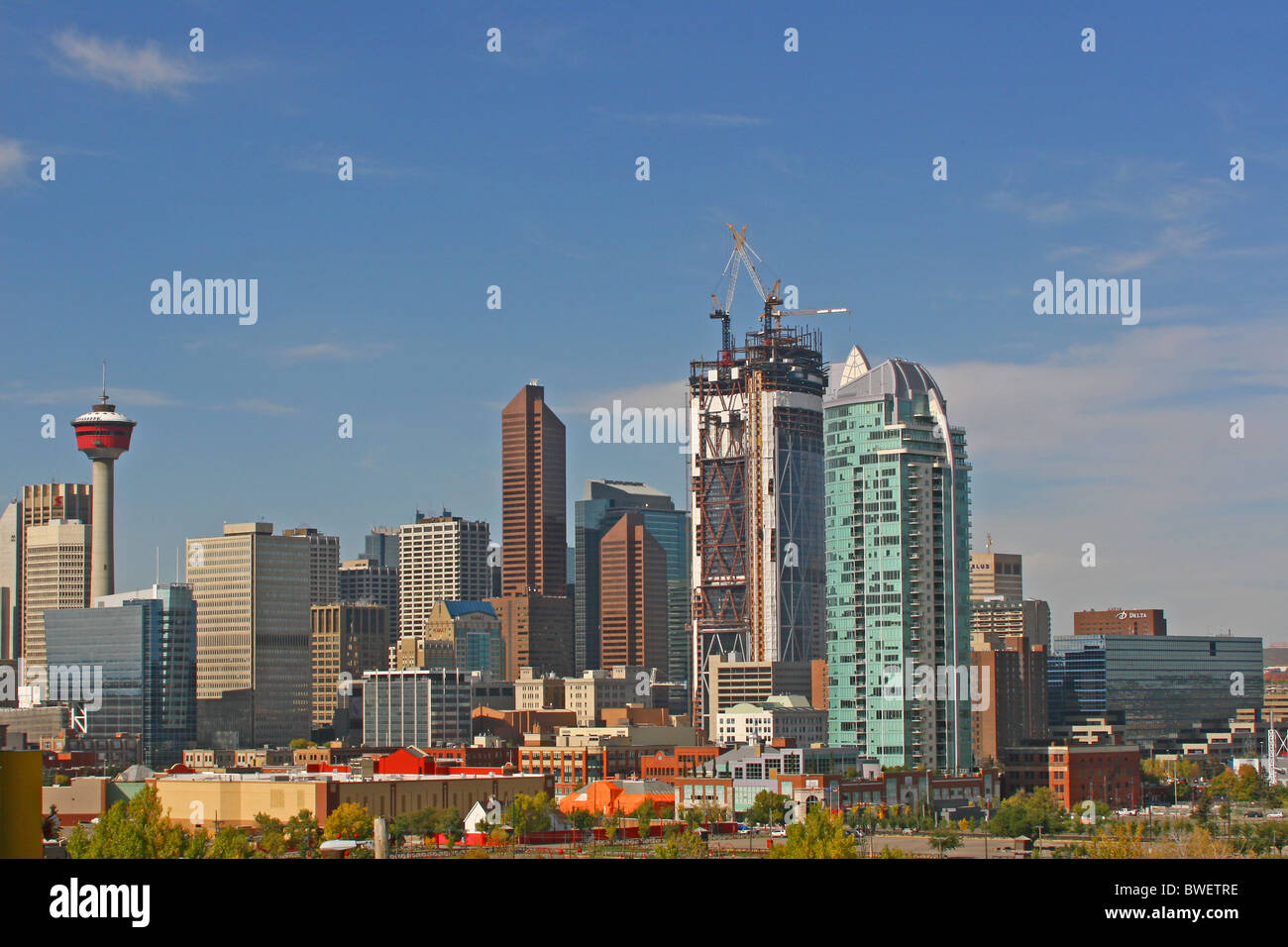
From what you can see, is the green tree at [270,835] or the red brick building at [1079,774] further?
Answer: the red brick building at [1079,774]

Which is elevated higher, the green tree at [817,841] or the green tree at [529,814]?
the green tree at [817,841]

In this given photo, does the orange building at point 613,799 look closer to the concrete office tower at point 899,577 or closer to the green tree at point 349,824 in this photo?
the green tree at point 349,824

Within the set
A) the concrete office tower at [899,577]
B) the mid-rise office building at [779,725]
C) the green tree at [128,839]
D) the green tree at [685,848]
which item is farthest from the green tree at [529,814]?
the mid-rise office building at [779,725]

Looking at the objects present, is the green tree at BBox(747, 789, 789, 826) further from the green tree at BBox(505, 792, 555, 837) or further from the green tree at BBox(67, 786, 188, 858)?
the green tree at BBox(67, 786, 188, 858)

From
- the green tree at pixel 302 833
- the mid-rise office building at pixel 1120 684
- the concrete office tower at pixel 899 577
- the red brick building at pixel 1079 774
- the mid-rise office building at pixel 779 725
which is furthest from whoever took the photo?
the mid-rise office building at pixel 1120 684

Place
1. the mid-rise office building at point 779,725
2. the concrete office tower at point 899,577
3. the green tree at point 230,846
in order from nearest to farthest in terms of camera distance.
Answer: the green tree at point 230,846, the concrete office tower at point 899,577, the mid-rise office building at point 779,725

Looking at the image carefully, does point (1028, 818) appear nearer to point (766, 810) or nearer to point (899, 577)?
point (766, 810)
